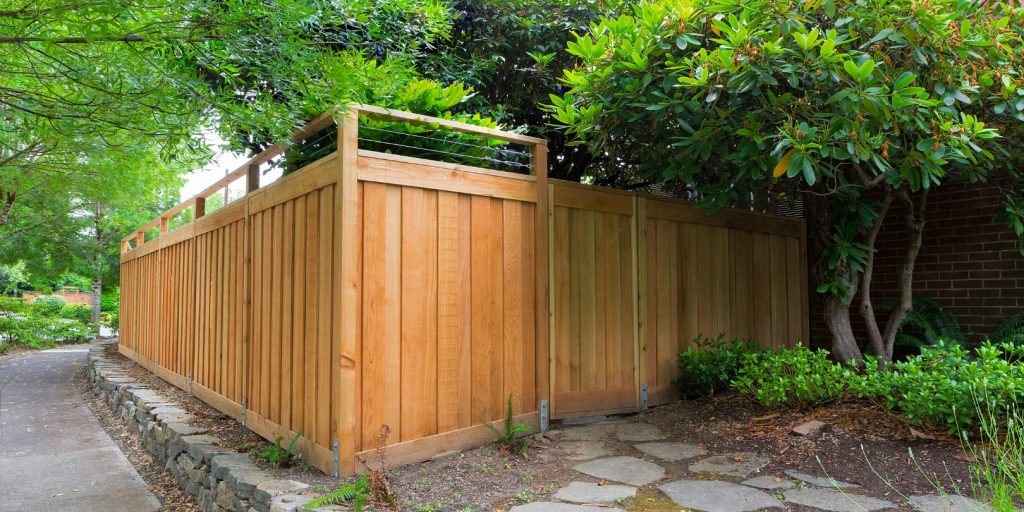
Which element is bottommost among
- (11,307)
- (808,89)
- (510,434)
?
(510,434)

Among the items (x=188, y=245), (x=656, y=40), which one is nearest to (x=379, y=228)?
(x=656, y=40)

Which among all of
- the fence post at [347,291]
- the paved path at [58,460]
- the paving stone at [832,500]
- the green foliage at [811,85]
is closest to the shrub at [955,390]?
the paving stone at [832,500]

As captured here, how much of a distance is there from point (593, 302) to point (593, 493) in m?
1.69

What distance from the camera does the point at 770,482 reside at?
3.21 m

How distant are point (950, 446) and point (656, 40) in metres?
2.84

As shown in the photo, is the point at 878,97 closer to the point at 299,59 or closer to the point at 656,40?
the point at 656,40

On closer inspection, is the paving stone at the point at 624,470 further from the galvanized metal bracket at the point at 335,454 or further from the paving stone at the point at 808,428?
the galvanized metal bracket at the point at 335,454

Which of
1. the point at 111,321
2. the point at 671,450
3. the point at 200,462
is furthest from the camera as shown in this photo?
the point at 111,321

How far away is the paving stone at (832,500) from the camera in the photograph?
9.13ft

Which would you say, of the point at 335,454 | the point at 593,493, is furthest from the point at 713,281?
the point at 335,454

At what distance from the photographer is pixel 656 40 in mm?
3920

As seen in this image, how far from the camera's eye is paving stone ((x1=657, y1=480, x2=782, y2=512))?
2.90 m

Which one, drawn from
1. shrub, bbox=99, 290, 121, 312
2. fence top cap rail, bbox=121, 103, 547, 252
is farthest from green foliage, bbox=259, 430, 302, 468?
shrub, bbox=99, 290, 121, 312

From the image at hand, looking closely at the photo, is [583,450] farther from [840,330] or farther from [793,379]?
[840,330]
